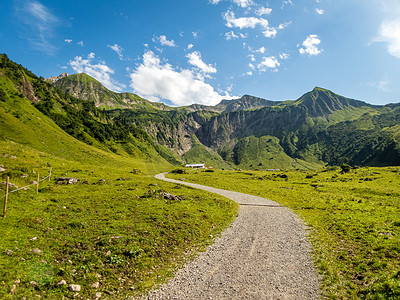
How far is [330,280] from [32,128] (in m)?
116

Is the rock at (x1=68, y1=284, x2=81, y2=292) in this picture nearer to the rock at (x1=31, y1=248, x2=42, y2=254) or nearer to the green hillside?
the green hillside

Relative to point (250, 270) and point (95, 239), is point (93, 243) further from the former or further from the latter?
point (250, 270)

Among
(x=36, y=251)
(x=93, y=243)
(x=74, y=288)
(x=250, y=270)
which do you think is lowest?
(x=250, y=270)

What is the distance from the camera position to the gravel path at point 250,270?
35.7 feet

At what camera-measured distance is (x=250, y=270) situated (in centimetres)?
1322

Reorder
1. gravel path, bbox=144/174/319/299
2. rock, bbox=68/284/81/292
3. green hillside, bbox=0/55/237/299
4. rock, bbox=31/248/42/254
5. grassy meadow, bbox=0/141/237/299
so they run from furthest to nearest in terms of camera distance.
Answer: rock, bbox=31/248/42/254, gravel path, bbox=144/174/319/299, green hillside, bbox=0/55/237/299, grassy meadow, bbox=0/141/237/299, rock, bbox=68/284/81/292

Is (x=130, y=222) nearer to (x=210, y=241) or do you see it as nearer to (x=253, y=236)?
(x=210, y=241)

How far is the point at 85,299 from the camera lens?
9.95m

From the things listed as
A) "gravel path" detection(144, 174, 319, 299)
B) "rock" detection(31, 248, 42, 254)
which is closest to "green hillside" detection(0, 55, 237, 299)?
"rock" detection(31, 248, 42, 254)

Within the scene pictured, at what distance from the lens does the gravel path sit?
428 inches

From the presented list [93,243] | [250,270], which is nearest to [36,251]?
[93,243]

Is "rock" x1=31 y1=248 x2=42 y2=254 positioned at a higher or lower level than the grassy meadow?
higher

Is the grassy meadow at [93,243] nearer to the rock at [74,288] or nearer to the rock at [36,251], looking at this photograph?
the rock at [36,251]

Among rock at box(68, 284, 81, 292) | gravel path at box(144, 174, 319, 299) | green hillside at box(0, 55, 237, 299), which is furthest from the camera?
gravel path at box(144, 174, 319, 299)
